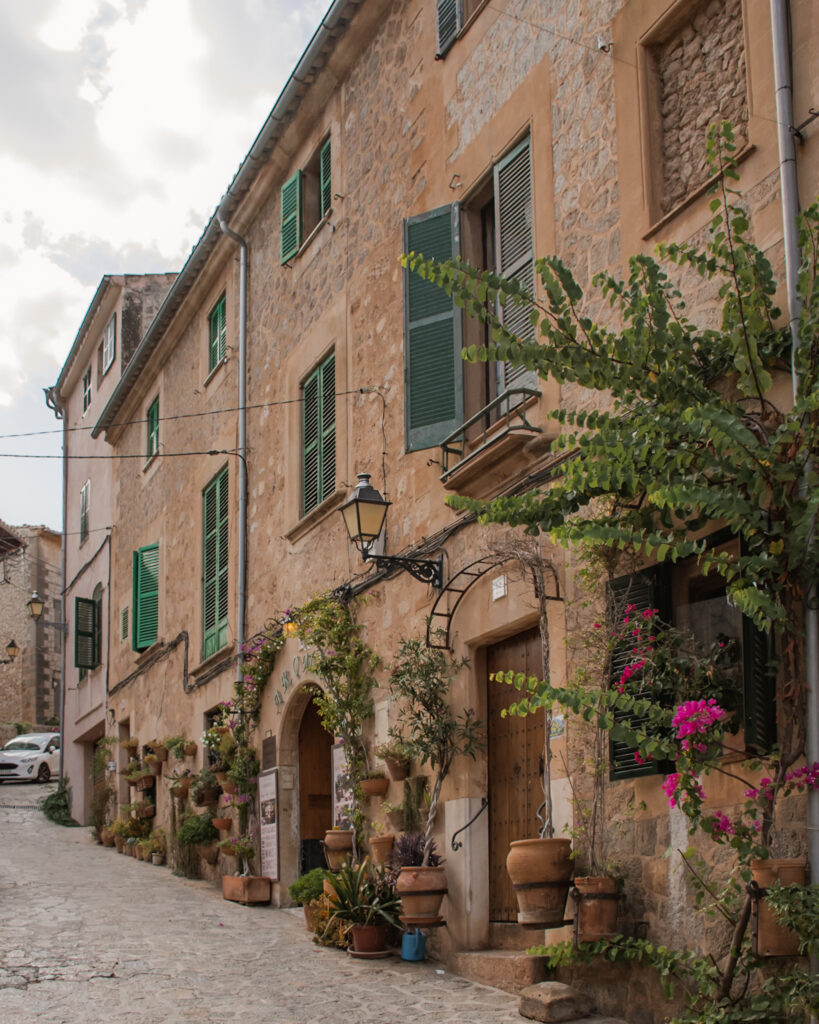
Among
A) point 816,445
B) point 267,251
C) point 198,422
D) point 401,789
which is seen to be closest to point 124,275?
point 198,422

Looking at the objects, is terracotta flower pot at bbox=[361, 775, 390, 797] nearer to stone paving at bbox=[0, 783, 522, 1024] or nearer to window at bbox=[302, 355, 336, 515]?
stone paving at bbox=[0, 783, 522, 1024]

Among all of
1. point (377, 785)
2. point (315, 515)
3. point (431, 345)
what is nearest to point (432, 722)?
point (377, 785)

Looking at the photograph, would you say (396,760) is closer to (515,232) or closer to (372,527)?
(372,527)

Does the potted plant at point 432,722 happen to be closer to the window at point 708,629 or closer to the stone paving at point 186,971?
the stone paving at point 186,971

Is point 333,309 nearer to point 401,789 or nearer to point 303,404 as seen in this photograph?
point 303,404

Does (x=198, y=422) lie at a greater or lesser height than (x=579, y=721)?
greater

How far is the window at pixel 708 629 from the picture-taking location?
5.78 meters

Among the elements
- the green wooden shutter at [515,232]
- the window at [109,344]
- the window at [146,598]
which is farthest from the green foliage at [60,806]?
the green wooden shutter at [515,232]

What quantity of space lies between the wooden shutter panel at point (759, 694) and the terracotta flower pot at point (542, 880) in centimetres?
143

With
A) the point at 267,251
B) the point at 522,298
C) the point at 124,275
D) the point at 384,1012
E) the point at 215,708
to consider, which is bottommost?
the point at 384,1012

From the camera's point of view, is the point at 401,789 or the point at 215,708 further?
the point at 215,708

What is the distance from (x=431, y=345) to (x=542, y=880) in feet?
13.6

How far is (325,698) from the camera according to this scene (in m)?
10.5

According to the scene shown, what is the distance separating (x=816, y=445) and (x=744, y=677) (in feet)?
3.88
